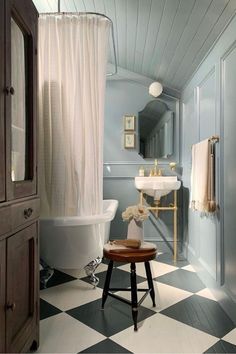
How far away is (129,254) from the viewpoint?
6.21 feet

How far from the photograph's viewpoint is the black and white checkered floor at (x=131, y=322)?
5.36 feet

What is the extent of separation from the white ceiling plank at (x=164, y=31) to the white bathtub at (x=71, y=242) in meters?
1.56

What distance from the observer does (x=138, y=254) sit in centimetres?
189

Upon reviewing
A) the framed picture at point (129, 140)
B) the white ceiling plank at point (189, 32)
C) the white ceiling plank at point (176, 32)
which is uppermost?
the white ceiling plank at point (176, 32)

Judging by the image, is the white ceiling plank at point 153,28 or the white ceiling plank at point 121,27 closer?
the white ceiling plank at point 153,28

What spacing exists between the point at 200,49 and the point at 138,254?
6.00 ft

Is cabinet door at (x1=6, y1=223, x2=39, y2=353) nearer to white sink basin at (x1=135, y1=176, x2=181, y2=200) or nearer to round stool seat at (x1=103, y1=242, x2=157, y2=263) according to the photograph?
round stool seat at (x1=103, y1=242, x2=157, y2=263)

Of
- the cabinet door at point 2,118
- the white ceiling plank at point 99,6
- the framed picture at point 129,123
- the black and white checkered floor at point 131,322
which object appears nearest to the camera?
the cabinet door at point 2,118

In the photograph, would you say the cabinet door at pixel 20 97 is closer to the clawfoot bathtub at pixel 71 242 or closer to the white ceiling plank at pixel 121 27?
the clawfoot bathtub at pixel 71 242

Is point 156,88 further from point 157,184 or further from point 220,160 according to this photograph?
point 220,160

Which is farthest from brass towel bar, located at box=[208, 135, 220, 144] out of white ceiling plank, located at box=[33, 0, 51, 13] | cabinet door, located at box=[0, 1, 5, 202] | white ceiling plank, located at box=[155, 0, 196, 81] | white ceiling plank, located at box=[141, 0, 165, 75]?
white ceiling plank, located at box=[33, 0, 51, 13]

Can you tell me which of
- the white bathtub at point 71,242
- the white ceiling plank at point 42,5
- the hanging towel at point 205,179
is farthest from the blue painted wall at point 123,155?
the white bathtub at point 71,242

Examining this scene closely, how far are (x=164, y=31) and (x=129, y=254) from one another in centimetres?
187

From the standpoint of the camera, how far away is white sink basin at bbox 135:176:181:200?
128 inches
